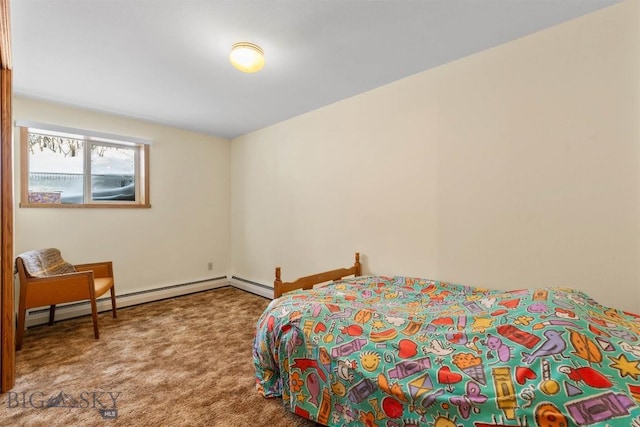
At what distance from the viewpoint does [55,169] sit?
3.04m

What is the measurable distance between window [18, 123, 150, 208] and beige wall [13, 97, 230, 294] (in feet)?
0.26

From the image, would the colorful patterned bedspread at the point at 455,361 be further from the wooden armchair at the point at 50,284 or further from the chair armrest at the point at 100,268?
the chair armrest at the point at 100,268

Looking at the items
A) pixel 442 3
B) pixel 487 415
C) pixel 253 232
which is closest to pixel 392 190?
pixel 442 3

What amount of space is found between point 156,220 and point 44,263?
3.99 feet

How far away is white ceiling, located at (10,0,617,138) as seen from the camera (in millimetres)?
1562

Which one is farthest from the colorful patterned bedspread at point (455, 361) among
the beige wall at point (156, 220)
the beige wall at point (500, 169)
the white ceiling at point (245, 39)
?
the beige wall at point (156, 220)

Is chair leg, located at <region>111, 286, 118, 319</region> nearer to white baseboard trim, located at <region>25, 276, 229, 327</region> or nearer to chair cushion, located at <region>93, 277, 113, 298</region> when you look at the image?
chair cushion, located at <region>93, 277, 113, 298</region>

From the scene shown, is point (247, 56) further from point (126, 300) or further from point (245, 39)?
point (126, 300)

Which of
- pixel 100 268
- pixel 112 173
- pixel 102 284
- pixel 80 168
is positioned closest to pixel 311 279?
pixel 102 284

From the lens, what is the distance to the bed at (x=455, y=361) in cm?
90

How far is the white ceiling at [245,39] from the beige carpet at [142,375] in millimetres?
2240

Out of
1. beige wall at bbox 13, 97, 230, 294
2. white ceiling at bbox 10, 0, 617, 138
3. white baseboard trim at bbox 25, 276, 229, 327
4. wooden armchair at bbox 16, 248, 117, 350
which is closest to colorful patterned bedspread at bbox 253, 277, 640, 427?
white ceiling at bbox 10, 0, 617, 138

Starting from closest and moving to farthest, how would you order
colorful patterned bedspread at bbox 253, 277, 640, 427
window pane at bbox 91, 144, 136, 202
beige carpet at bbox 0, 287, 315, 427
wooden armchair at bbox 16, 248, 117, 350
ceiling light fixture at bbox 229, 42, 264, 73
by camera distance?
colorful patterned bedspread at bbox 253, 277, 640, 427
beige carpet at bbox 0, 287, 315, 427
ceiling light fixture at bbox 229, 42, 264, 73
wooden armchair at bbox 16, 248, 117, 350
window pane at bbox 91, 144, 136, 202

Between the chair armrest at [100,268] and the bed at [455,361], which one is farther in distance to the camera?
the chair armrest at [100,268]
